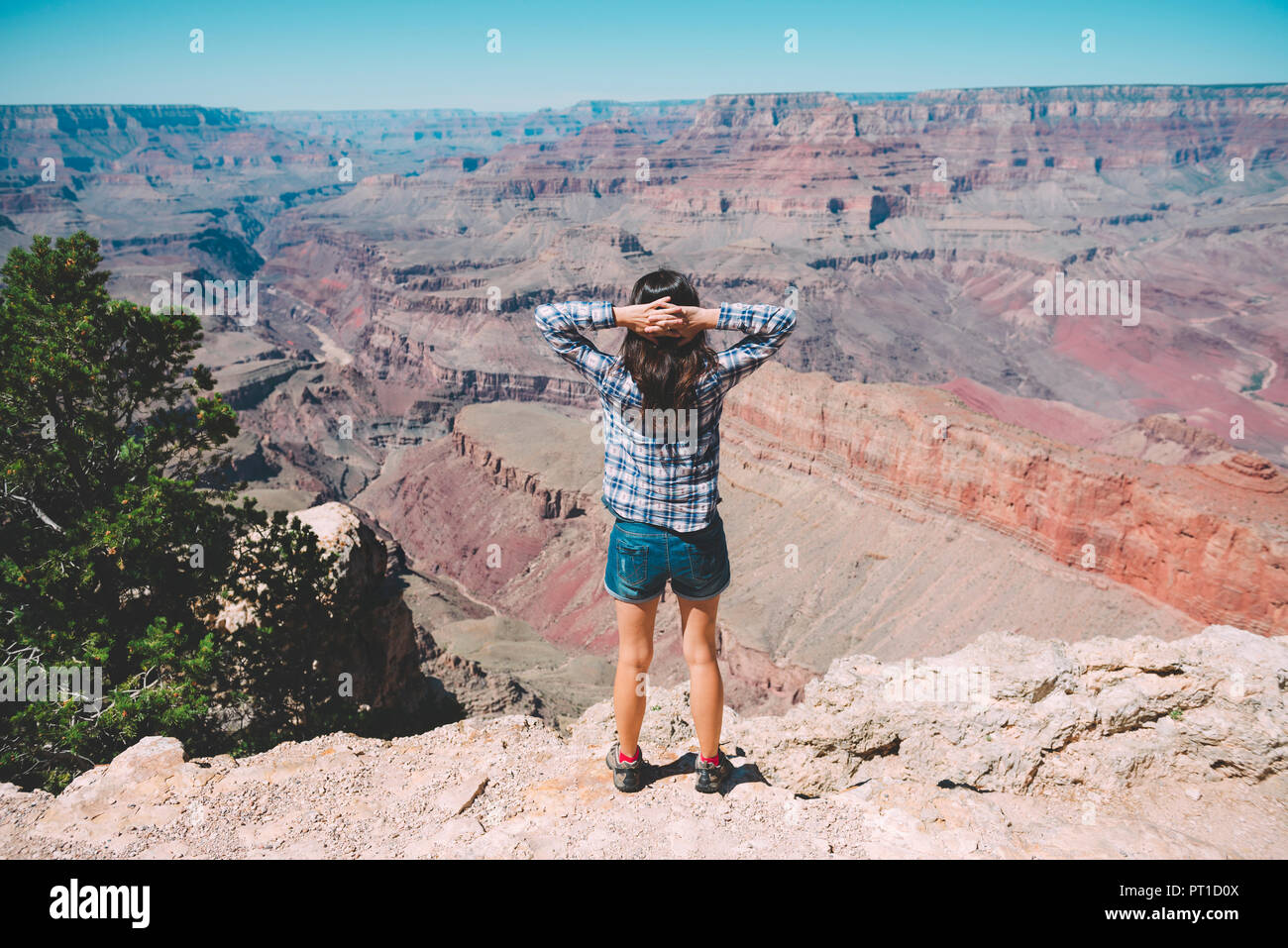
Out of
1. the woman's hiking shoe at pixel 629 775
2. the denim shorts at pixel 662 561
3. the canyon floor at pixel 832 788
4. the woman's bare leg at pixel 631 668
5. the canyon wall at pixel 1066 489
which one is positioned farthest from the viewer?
the canyon wall at pixel 1066 489

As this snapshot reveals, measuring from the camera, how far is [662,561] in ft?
17.8

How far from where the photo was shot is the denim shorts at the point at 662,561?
5.40m

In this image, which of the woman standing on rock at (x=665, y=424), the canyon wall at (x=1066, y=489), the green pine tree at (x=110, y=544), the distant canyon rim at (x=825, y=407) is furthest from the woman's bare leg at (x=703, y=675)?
the canyon wall at (x=1066, y=489)

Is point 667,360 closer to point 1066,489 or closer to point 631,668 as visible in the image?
point 631,668

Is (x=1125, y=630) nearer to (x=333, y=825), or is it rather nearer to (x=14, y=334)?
(x=333, y=825)

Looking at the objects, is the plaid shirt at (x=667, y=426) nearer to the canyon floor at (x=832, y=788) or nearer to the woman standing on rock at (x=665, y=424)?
the woman standing on rock at (x=665, y=424)

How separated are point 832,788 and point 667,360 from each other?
205 inches

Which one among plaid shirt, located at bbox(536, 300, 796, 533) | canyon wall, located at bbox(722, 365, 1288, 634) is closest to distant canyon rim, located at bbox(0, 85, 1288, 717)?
canyon wall, located at bbox(722, 365, 1288, 634)

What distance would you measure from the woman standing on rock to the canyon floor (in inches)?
39.1

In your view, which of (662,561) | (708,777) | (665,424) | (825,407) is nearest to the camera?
(665,424)

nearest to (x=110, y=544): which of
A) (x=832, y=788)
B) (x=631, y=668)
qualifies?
A: (x=631, y=668)

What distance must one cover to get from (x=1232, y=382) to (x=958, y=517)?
86.4 meters

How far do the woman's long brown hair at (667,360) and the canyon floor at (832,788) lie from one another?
10.3 ft

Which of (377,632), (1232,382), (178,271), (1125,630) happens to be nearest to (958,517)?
(1125,630)
